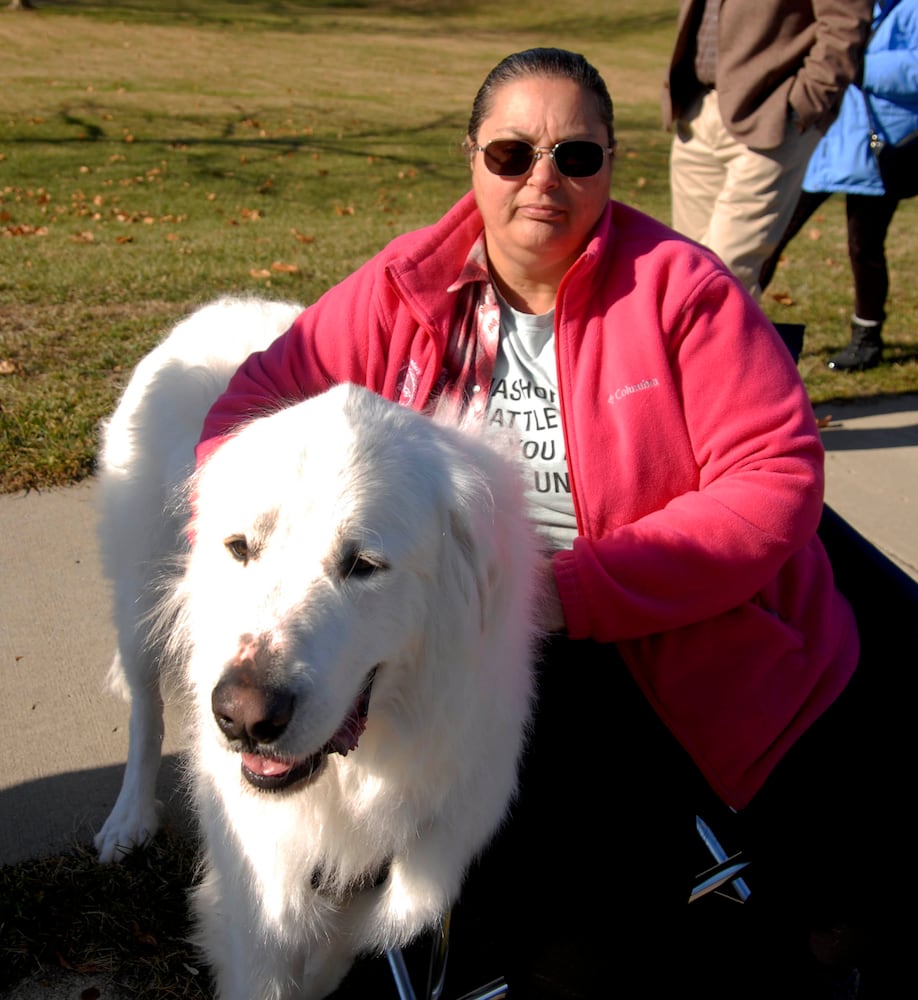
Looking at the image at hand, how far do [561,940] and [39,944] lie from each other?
4.06 feet

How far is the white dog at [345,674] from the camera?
1.53m

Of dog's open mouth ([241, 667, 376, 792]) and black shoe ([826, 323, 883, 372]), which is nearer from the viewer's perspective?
dog's open mouth ([241, 667, 376, 792])

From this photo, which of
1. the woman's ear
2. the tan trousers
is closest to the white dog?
the woman's ear

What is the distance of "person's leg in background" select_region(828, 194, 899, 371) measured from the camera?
5547 millimetres

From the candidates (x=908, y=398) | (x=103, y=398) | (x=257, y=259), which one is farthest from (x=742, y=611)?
(x=257, y=259)

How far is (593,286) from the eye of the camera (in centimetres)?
217

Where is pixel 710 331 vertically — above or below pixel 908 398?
above

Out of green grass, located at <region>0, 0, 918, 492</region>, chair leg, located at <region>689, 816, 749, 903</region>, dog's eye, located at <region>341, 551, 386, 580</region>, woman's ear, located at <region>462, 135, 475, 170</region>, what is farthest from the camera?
green grass, located at <region>0, 0, 918, 492</region>

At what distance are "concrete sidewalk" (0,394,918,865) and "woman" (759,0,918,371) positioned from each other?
1438 millimetres

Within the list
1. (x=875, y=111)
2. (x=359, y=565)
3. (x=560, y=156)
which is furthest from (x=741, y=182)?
(x=359, y=565)

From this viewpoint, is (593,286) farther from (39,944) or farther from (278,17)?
(278,17)

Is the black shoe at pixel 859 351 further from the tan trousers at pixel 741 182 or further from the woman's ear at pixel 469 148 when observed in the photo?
the woman's ear at pixel 469 148

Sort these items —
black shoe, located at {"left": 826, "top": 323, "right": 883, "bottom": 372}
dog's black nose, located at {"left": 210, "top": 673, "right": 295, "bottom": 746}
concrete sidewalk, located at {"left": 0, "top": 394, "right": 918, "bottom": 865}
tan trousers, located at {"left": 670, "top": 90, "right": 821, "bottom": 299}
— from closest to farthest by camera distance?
dog's black nose, located at {"left": 210, "top": 673, "right": 295, "bottom": 746} → concrete sidewalk, located at {"left": 0, "top": 394, "right": 918, "bottom": 865} → tan trousers, located at {"left": 670, "top": 90, "right": 821, "bottom": 299} → black shoe, located at {"left": 826, "top": 323, "right": 883, "bottom": 372}

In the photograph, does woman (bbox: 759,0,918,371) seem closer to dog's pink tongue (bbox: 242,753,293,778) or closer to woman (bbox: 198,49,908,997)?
woman (bbox: 198,49,908,997)
